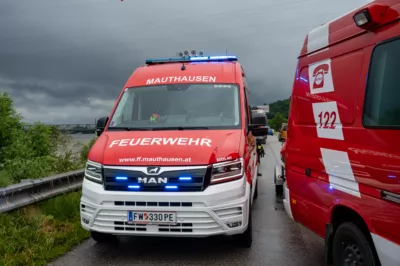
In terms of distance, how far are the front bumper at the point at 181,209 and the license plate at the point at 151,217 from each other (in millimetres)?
49

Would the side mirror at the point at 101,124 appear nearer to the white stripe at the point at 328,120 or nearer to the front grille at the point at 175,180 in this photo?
the front grille at the point at 175,180

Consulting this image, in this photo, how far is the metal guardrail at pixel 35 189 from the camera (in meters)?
5.50

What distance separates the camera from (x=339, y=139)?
3777 millimetres

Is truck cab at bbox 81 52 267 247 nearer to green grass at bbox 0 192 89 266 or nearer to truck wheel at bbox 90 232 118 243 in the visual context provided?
truck wheel at bbox 90 232 118 243

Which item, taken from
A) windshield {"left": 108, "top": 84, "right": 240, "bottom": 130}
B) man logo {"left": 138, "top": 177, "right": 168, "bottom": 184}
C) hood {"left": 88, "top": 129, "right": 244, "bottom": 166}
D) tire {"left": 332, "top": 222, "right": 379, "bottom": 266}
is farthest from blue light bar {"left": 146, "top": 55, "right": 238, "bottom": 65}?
tire {"left": 332, "top": 222, "right": 379, "bottom": 266}

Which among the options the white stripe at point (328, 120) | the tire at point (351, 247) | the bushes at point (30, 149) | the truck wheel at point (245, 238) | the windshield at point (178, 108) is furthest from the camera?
the bushes at point (30, 149)

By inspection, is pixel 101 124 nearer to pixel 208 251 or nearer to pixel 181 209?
pixel 181 209

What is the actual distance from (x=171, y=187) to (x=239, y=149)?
98 centimetres

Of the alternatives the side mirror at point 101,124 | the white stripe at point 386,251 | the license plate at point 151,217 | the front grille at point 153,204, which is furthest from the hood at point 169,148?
the white stripe at point 386,251

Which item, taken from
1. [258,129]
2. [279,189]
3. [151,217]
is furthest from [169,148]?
[279,189]

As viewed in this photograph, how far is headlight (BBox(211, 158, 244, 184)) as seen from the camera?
4680 millimetres

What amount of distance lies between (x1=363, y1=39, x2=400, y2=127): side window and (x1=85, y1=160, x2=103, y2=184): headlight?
119 inches

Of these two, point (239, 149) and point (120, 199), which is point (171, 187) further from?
point (239, 149)

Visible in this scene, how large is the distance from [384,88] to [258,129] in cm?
299
